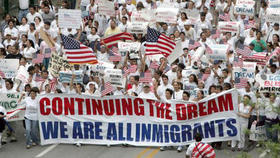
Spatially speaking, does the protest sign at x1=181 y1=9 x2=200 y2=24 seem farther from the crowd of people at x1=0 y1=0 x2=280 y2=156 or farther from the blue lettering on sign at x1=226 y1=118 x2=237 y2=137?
the blue lettering on sign at x1=226 y1=118 x2=237 y2=137

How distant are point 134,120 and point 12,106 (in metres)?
3.47

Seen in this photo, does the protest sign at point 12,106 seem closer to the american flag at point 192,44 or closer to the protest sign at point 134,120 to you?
the protest sign at point 134,120

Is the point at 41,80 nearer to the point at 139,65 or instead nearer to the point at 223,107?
the point at 139,65

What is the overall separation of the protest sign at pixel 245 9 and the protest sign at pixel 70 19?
527cm

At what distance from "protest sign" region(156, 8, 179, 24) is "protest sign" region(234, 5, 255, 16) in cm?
202

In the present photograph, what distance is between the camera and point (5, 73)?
23125 millimetres

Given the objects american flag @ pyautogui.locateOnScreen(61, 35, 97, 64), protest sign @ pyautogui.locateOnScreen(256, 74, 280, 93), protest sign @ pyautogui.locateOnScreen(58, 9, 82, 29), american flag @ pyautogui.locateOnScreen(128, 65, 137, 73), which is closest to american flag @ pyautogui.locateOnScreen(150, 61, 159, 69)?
american flag @ pyautogui.locateOnScreen(128, 65, 137, 73)

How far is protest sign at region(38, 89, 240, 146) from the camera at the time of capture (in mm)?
19984

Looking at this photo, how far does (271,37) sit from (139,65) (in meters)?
4.77

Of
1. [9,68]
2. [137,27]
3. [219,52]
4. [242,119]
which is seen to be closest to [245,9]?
[137,27]

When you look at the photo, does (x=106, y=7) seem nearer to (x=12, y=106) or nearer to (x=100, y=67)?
(x=100, y=67)

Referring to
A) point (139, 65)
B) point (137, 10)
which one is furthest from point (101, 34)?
point (139, 65)

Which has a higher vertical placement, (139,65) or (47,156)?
(139,65)

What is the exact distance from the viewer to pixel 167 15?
26.2 m
